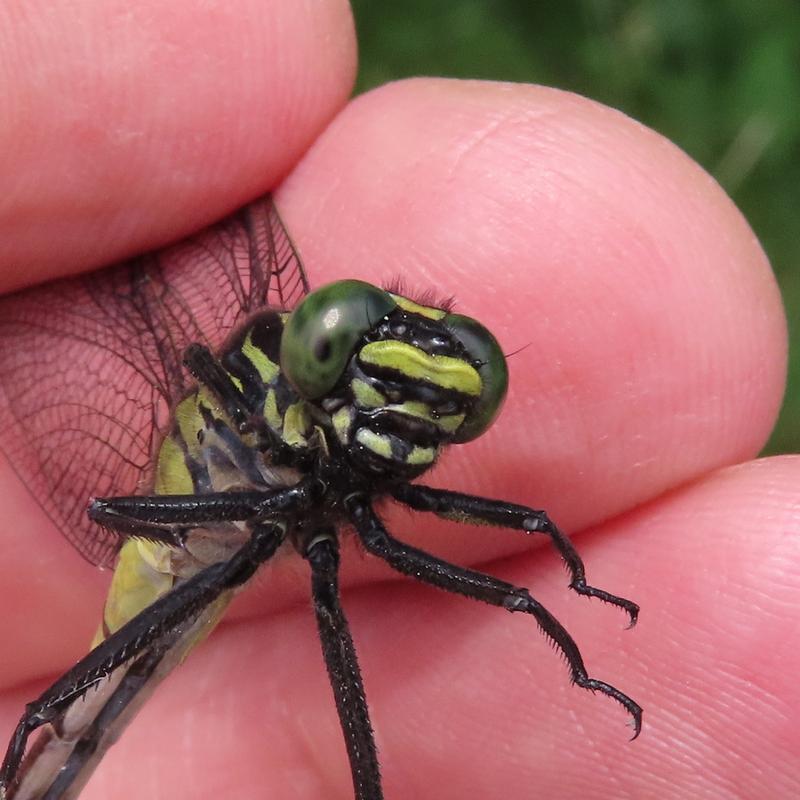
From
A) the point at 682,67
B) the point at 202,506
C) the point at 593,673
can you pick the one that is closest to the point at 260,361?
the point at 202,506

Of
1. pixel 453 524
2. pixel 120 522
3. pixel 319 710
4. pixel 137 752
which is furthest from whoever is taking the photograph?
pixel 137 752

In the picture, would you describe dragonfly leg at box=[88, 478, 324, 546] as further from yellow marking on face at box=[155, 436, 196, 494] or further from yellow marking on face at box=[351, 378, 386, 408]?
yellow marking on face at box=[155, 436, 196, 494]

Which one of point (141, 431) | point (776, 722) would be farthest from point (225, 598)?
point (776, 722)

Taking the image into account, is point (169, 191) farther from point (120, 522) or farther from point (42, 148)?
point (120, 522)

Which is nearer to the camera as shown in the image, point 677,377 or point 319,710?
point 677,377

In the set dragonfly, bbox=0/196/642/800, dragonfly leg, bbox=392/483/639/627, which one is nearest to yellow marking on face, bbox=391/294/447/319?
dragonfly, bbox=0/196/642/800

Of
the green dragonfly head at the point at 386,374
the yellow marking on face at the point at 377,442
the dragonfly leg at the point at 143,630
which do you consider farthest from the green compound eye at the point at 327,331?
the dragonfly leg at the point at 143,630

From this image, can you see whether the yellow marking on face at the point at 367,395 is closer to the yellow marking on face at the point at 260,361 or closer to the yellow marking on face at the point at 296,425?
the yellow marking on face at the point at 296,425
